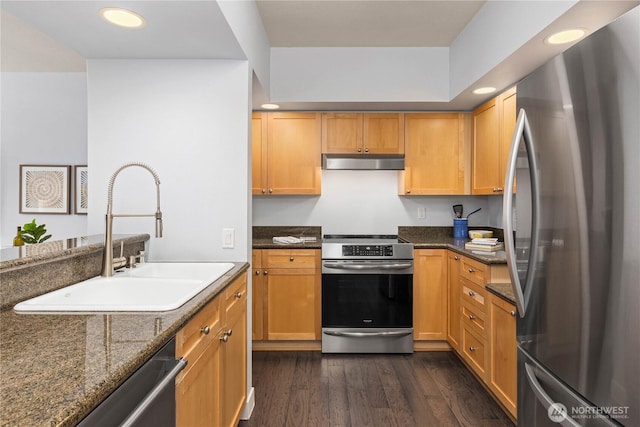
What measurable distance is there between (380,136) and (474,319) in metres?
1.78

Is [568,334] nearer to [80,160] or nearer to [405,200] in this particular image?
[405,200]

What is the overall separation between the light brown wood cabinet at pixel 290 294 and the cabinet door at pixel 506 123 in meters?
1.62

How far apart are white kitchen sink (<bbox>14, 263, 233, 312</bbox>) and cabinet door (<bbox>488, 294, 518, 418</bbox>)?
1.58m

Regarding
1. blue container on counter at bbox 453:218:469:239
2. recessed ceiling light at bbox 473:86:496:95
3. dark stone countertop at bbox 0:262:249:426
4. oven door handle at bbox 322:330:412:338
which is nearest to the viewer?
dark stone countertop at bbox 0:262:249:426

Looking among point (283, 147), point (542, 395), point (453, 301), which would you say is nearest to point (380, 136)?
point (283, 147)

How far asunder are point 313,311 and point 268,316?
1.28 feet

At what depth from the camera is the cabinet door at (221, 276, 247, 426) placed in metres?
1.76

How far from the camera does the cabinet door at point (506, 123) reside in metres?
2.80

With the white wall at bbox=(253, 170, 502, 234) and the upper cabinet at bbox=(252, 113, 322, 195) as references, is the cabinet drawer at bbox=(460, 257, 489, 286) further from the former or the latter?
the upper cabinet at bbox=(252, 113, 322, 195)

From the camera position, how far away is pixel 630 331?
0.90 meters

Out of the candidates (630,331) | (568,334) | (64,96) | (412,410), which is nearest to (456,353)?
(412,410)

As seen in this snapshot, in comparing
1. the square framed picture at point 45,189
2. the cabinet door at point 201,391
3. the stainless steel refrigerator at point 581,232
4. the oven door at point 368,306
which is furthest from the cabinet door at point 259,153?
the stainless steel refrigerator at point 581,232

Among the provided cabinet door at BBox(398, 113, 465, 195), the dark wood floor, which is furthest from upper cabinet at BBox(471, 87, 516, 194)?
the dark wood floor

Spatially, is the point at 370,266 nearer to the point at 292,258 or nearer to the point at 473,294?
the point at 292,258
